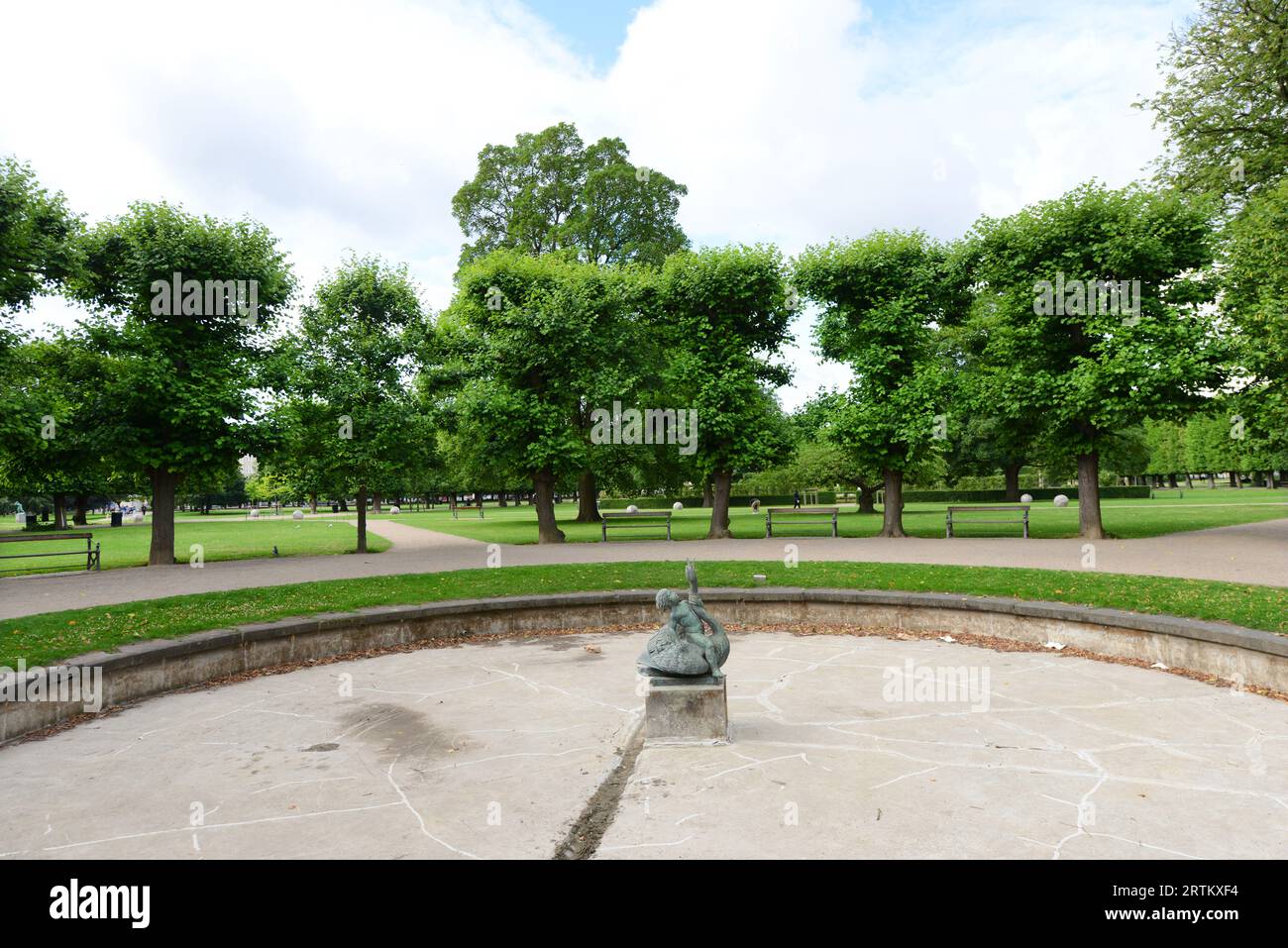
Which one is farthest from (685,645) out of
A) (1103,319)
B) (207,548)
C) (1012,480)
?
(1012,480)

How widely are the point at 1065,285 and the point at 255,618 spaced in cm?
2148

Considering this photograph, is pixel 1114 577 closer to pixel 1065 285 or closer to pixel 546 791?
pixel 546 791

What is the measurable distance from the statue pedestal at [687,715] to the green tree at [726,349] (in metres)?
17.3

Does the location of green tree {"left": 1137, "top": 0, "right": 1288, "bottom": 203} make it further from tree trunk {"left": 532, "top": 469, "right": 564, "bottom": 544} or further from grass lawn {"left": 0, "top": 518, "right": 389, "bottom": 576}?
grass lawn {"left": 0, "top": 518, "right": 389, "bottom": 576}

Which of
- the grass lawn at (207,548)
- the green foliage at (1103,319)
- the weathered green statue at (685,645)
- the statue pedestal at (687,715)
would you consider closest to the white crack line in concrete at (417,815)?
the statue pedestal at (687,715)

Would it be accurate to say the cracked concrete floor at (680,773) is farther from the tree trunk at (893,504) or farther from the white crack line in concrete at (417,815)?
the tree trunk at (893,504)

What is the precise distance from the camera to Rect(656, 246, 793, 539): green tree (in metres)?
22.9

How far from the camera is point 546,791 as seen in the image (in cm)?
460

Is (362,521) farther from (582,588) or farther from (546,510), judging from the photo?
(582,588)

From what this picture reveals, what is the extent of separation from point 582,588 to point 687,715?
238 inches

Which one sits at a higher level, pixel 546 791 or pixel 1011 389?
pixel 1011 389

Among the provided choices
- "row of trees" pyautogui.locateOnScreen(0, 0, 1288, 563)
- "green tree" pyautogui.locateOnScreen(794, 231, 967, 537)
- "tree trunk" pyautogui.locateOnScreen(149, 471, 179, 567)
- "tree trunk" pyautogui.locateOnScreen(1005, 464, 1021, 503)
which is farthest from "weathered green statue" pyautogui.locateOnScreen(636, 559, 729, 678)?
"tree trunk" pyautogui.locateOnScreen(1005, 464, 1021, 503)

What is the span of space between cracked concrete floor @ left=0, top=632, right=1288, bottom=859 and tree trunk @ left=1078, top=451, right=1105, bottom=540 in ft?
50.3
